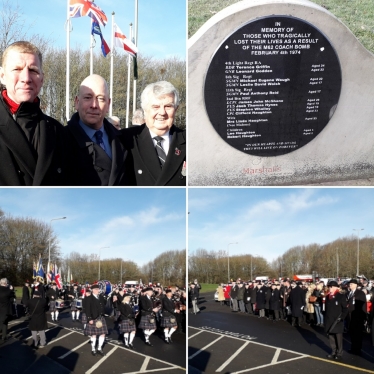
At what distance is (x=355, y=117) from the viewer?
14.9ft

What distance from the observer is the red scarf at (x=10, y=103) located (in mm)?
3439

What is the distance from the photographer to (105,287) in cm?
397

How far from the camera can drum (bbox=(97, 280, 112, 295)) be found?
3.97m

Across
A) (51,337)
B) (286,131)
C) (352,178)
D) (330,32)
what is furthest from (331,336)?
(330,32)

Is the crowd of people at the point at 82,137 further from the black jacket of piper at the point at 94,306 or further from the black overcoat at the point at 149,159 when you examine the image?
the black jacket of piper at the point at 94,306

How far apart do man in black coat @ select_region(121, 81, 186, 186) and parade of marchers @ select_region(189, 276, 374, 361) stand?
109cm

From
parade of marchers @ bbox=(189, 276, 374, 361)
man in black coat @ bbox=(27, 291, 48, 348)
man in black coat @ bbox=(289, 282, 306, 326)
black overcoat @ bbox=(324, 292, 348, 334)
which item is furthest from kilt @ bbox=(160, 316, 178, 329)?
black overcoat @ bbox=(324, 292, 348, 334)

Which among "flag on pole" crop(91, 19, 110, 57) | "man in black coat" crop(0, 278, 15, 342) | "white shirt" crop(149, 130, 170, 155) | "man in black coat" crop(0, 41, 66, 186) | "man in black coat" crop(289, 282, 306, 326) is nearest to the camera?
"man in black coat" crop(0, 41, 66, 186)

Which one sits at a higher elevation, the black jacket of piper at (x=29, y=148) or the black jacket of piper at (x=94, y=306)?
the black jacket of piper at (x=29, y=148)

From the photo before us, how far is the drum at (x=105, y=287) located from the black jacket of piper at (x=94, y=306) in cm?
5

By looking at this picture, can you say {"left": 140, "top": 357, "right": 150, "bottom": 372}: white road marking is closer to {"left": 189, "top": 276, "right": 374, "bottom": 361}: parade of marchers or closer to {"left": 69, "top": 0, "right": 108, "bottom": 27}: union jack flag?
{"left": 189, "top": 276, "right": 374, "bottom": 361}: parade of marchers

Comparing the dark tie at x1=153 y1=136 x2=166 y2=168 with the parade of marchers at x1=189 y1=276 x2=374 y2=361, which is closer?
the dark tie at x1=153 y1=136 x2=166 y2=168

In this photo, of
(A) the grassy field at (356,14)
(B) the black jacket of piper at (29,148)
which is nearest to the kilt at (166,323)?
(B) the black jacket of piper at (29,148)

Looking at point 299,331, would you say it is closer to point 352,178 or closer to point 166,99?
point 352,178
